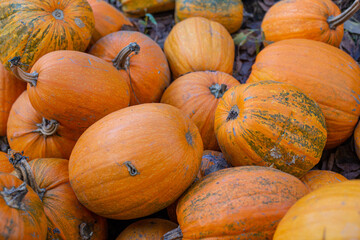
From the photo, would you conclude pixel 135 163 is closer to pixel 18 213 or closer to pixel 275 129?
pixel 18 213

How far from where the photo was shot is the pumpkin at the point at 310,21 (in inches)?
108

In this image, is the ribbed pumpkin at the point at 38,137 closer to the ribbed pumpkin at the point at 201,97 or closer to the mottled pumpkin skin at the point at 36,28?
the mottled pumpkin skin at the point at 36,28

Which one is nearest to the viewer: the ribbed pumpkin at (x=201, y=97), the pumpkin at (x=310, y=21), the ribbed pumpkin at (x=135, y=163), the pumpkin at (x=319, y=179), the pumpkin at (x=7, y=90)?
the ribbed pumpkin at (x=135, y=163)

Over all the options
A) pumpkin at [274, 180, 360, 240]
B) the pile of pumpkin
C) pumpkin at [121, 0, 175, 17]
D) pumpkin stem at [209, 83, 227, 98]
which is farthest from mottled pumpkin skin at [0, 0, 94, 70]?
pumpkin at [274, 180, 360, 240]

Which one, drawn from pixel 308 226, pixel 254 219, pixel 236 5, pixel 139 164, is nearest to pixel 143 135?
pixel 139 164

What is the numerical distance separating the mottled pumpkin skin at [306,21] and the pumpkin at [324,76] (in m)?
0.33

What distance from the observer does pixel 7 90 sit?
263 cm

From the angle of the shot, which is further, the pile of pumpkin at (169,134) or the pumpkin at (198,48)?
the pumpkin at (198,48)

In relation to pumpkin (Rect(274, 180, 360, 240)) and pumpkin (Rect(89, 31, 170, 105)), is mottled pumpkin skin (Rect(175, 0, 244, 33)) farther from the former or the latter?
pumpkin (Rect(274, 180, 360, 240))

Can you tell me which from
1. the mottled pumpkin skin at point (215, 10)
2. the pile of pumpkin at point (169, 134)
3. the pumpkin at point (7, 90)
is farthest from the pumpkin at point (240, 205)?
the mottled pumpkin skin at point (215, 10)

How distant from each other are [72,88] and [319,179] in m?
1.79

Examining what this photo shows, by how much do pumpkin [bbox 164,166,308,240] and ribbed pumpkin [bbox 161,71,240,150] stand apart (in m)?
0.88

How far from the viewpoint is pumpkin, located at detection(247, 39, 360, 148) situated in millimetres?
2268

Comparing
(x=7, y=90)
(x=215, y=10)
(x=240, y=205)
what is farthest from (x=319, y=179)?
(x=7, y=90)
